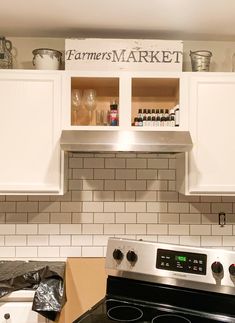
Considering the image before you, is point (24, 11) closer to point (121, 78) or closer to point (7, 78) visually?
point (7, 78)

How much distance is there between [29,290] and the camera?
75.0 inches

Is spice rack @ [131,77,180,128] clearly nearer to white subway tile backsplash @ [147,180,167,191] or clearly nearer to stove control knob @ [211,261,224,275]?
white subway tile backsplash @ [147,180,167,191]

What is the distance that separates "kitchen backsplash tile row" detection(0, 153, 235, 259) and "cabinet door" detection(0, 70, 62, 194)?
12.6 inches

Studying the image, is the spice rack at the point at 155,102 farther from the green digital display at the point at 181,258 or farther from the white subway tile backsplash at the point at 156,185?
the green digital display at the point at 181,258

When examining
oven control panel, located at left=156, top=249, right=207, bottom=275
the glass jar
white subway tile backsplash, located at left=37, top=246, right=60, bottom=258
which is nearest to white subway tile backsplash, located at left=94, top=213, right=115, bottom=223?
white subway tile backsplash, located at left=37, top=246, right=60, bottom=258

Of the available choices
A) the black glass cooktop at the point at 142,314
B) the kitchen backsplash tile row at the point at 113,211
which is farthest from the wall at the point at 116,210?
the black glass cooktop at the point at 142,314

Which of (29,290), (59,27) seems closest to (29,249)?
(29,290)

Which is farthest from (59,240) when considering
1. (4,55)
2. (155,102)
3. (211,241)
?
(4,55)

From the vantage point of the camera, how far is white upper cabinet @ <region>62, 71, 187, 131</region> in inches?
78.0

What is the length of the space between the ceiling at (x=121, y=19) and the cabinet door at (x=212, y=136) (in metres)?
0.33

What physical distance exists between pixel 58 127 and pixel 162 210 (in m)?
0.88

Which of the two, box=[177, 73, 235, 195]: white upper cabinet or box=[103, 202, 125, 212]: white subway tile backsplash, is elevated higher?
box=[177, 73, 235, 195]: white upper cabinet

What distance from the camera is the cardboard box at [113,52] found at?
2.00 m

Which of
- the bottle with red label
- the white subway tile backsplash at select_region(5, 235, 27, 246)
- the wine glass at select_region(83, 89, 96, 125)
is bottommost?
the white subway tile backsplash at select_region(5, 235, 27, 246)
